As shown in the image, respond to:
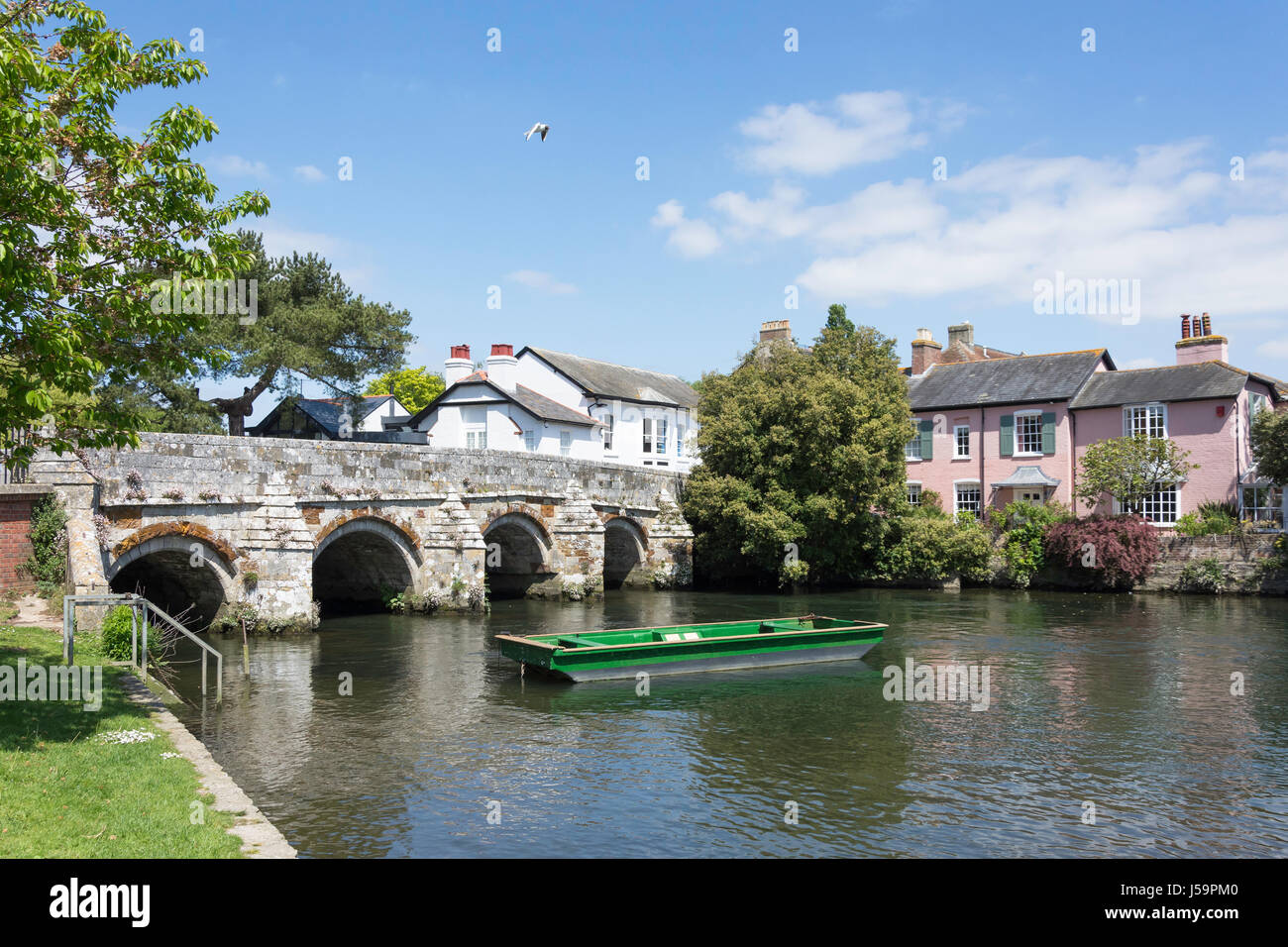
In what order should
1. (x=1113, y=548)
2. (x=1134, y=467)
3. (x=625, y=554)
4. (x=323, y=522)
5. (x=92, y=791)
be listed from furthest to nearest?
1. (x=625, y=554)
2. (x=1134, y=467)
3. (x=1113, y=548)
4. (x=323, y=522)
5. (x=92, y=791)

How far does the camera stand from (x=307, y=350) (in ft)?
127

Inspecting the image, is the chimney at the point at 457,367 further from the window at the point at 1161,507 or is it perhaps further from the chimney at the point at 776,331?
the window at the point at 1161,507

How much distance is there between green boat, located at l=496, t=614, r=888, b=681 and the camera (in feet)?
64.2

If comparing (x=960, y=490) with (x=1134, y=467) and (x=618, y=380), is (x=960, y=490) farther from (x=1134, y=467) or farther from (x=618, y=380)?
(x=618, y=380)

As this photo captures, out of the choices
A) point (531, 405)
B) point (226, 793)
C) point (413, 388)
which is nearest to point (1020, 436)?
point (531, 405)

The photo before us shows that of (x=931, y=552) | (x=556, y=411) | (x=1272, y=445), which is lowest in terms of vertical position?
(x=931, y=552)

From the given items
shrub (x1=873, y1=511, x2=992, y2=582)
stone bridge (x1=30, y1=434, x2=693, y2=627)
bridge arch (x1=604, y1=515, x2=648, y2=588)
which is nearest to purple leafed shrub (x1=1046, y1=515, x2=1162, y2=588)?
shrub (x1=873, y1=511, x2=992, y2=582)

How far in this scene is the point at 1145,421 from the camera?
137 feet

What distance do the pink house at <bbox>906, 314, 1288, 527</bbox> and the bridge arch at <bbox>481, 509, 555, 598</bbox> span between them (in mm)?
21493

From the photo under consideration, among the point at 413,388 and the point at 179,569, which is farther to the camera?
the point at 413,388

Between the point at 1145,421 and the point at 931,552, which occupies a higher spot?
the point at 1145,421

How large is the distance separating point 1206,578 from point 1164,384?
9.22 meters

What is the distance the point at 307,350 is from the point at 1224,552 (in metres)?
37.2

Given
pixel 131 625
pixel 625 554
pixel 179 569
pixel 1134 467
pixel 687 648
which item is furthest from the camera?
pixel 625 554
